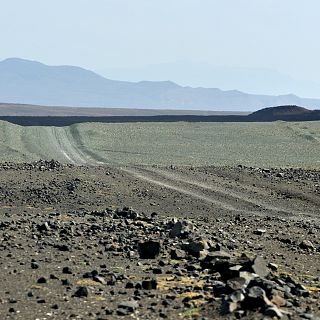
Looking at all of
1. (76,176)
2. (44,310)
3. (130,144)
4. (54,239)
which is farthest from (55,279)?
(130,144)

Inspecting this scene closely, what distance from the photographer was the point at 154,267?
619 inches

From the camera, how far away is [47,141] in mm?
69812

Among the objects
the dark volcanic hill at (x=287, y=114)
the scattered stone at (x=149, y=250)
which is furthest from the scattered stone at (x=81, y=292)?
Answer: the dark volcanic hill at (x=287, y=114)

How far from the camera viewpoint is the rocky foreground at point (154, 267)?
12.2 metres

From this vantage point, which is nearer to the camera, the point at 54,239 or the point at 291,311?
the point at 291,311

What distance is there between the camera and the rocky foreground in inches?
480

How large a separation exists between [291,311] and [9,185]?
21.6m

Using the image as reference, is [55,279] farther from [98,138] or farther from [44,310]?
[98,138]

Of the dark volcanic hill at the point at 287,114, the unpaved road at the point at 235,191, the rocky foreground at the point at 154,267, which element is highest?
the dark volcanic hill at the point at 287,114

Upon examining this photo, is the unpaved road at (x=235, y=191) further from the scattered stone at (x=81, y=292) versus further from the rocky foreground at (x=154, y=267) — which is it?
the scattered stone at (x=81, y=292)

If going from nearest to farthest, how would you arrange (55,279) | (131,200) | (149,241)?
1. (55,279)
2. (149,241)
3. (131,200)

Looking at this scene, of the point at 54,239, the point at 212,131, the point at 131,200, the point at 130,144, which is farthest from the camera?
the point at 212,131

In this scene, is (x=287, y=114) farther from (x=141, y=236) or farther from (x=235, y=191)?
(x=141, y=236)

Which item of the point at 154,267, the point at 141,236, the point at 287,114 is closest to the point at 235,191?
the point at 141,236
